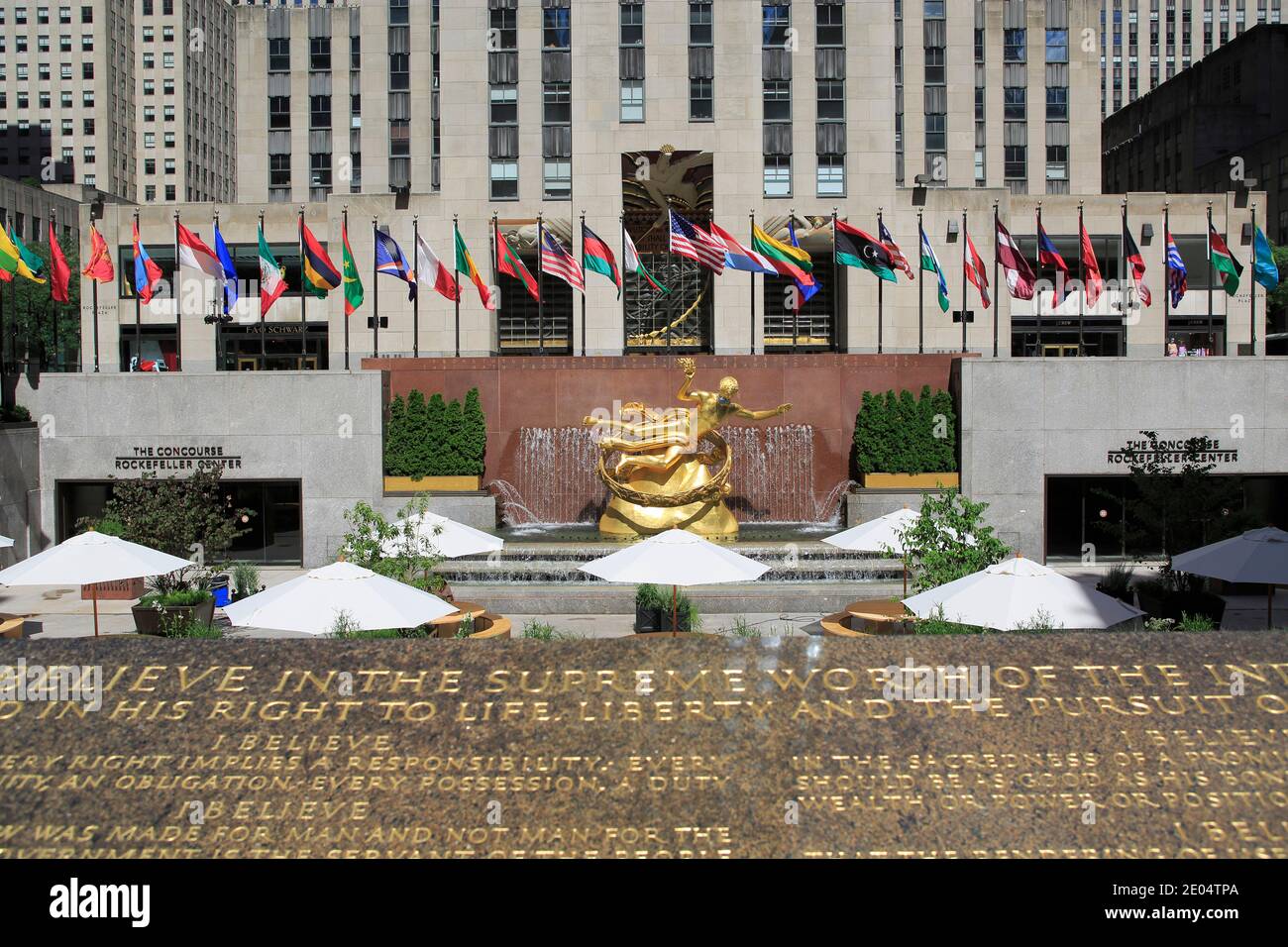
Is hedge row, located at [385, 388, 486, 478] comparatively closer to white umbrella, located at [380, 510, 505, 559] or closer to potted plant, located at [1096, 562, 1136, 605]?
white umbrella, located at [380, 510, 505, 559]

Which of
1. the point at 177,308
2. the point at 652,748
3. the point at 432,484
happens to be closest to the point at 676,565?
the point at 652,748

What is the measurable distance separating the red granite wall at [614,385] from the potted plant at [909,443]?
4.11ft

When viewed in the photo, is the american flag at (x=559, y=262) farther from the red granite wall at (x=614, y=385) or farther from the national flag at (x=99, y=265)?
the national flag at (x=99, y=265)

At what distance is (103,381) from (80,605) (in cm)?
688

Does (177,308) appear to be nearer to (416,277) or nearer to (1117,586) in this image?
(416,277)

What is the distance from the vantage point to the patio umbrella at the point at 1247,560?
14.7m

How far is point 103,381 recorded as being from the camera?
26.8m

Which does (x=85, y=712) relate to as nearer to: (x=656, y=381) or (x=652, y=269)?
(x=656, y=381)

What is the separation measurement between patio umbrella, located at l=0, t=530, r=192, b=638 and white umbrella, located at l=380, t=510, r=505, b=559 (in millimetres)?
3436

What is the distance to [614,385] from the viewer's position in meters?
29.5

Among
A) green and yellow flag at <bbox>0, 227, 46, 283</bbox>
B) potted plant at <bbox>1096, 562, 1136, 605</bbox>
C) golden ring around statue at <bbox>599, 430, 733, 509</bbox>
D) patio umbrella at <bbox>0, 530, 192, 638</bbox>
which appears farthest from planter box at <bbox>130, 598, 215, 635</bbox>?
potted plant at <bbox>1096, 562, 1136, 605</bbox>

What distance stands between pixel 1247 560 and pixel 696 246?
18.0 m

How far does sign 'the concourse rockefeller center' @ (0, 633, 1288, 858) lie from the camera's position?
6.21 metres
